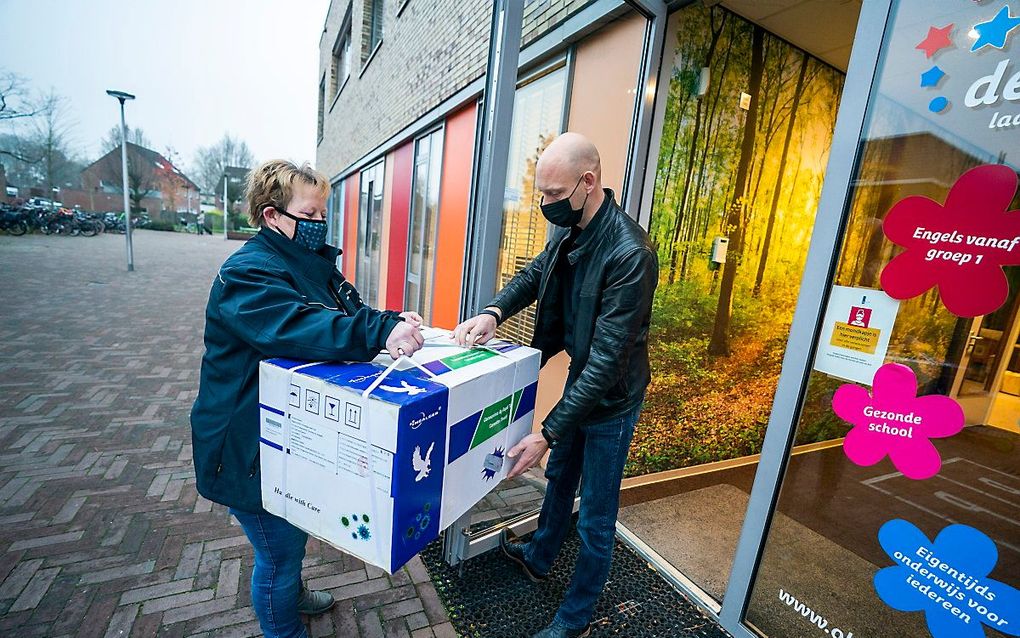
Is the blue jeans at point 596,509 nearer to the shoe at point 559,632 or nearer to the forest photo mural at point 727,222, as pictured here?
the shoe at point 559,632

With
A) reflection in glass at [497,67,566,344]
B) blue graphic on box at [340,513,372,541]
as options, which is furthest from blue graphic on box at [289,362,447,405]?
reflection in glass at [497,67,566,344]

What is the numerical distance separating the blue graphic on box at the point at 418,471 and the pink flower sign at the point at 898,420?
155cm

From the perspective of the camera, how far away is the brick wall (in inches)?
158

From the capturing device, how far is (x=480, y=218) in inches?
83.0

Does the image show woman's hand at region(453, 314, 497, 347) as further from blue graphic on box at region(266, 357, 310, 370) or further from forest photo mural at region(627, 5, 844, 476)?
forest photo mural at region(627, 5, 844, 476)

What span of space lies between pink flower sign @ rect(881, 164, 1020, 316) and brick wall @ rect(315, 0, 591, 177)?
251cm

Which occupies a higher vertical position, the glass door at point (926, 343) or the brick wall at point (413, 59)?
the brick wall at point (413, 59)

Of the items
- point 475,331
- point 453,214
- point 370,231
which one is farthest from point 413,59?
point 475,331

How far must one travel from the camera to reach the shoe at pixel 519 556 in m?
2.31

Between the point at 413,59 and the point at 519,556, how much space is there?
6.46 metres

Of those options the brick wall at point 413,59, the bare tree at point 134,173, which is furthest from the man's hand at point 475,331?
the bare tree at point 134,173

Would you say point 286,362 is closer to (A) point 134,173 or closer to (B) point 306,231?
Result: (B) point 306,231

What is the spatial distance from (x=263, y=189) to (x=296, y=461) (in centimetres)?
91

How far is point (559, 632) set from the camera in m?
1.91
